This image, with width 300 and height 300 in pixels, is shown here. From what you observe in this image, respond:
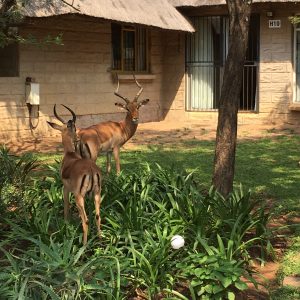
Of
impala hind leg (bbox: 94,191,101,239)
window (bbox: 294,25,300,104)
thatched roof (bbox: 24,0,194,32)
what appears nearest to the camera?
impala hind leg (bbox: 94,191,101,239)

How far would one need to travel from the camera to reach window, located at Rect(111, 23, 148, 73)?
15352 millimetres

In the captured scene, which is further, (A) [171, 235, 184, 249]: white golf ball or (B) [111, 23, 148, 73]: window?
(B) [111, 23, 148, 73]: window

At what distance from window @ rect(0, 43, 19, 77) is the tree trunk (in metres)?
7.39

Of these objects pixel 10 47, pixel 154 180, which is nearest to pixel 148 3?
pixel 10 47

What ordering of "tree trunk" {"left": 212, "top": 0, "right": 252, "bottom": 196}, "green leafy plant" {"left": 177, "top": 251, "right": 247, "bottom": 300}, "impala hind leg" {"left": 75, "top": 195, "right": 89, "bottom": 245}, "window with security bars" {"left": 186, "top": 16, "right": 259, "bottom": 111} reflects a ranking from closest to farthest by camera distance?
"green leafy plant" {"left": 177, "top": 251, "right": 247, "bottom": 300}, "impala hind leg" {"left": 75, "top": 195, "right": 89, "bottom": 245}, "tree trunk" {"left": 212, "top": 0, "right": 252, "bottom": 196}, "window with security bars" {"left": 186, "top": 16, "right": 259, "bottom": 111}

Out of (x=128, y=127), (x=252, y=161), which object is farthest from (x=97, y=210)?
(x=252, y=161)

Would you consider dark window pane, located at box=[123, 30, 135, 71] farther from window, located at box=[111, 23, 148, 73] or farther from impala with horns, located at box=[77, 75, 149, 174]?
impala with horns, located at box=[77, 75, 149, 174]

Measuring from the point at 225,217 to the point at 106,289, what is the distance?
1819mm

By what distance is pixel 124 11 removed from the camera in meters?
13.6

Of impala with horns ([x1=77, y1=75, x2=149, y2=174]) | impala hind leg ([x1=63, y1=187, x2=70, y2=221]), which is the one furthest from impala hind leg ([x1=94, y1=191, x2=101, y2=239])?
impala with horns ([x1=77, y1=75, x2=149, y2=174])

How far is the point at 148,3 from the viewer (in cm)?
1515

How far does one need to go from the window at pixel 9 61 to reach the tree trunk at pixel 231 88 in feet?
24.2

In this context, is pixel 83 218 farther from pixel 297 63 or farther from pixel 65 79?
pixel 297 63

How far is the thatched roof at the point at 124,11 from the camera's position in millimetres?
11406
